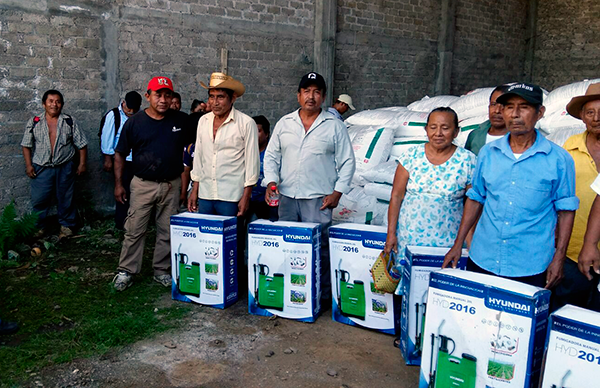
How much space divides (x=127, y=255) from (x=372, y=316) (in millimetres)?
2063

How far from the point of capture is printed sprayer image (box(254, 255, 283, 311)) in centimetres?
392

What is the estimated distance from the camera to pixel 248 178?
4207 millimetres

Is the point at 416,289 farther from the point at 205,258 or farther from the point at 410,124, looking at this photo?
the point at 410,124

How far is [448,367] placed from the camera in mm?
2670

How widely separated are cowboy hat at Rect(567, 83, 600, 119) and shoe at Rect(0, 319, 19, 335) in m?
3.68

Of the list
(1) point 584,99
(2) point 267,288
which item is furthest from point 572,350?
(2) point 267,288

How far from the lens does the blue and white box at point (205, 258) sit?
4.02m

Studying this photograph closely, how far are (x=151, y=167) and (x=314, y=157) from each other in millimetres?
1314

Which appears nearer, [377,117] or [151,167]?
[151,167]

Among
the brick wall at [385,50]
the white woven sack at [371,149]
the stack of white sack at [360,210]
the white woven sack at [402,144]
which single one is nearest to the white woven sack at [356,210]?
the stack of white sack at [360,210]

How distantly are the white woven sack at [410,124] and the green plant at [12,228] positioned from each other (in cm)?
385

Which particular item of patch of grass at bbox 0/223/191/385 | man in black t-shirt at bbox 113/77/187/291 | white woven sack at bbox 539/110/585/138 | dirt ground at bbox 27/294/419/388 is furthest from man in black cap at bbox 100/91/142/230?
white woven sack at bbox 539/110/585/138

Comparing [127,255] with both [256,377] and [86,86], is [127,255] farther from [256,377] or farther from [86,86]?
[86,86]

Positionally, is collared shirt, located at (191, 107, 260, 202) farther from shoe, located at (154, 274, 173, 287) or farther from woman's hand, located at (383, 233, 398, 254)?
woman's hand, located at (383, 233, 398, 254)
